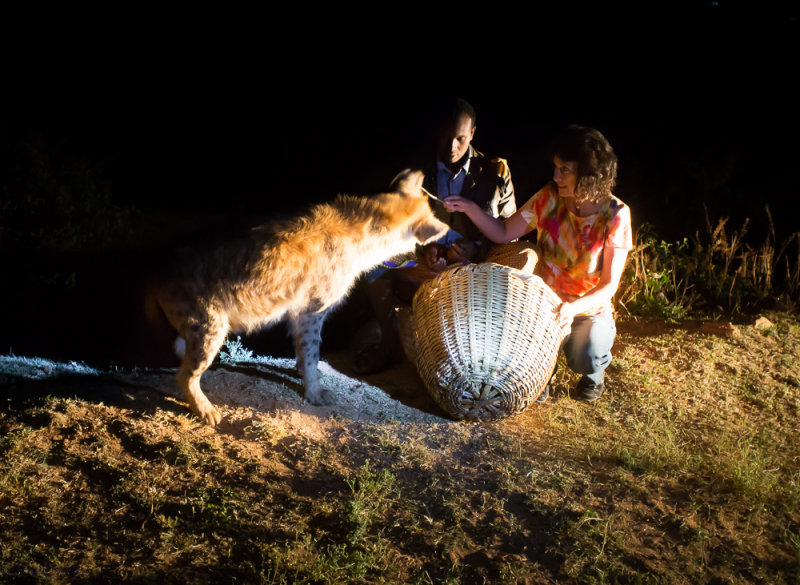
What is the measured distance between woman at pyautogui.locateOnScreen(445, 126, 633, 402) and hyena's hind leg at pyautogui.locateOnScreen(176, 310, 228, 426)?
1462mm

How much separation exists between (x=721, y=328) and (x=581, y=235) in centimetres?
182

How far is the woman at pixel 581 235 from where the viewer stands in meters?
3.38

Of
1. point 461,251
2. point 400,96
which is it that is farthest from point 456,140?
point 400,96

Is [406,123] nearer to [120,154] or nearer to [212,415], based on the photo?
[120,154]

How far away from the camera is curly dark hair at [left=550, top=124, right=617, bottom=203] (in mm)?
3350

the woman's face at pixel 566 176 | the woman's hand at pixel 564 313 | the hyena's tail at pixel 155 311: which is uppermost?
the woman's face at pixel 566 176

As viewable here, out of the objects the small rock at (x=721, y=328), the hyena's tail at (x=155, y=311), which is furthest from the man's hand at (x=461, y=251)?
the small rock at (x=721, y=328)

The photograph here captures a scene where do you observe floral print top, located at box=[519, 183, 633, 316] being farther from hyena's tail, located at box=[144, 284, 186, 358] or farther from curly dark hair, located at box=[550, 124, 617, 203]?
hyena's tail, located at box=[144, 284, 186, 358]

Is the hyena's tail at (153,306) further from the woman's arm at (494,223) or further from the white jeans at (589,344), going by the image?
the white jeans at (589,344)

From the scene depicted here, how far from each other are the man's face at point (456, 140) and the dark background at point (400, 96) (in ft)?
15.5

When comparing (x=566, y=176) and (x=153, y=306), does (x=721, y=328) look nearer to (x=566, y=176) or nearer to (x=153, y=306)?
(x=566, y=176)

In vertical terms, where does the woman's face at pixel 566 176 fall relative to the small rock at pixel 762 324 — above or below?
above

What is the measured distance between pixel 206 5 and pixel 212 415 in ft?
42.7

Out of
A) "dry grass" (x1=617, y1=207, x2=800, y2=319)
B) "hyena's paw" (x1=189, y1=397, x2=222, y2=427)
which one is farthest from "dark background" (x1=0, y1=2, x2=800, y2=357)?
"hyena's paw" (x1=189, y1=397, x2=222, y2=427)
